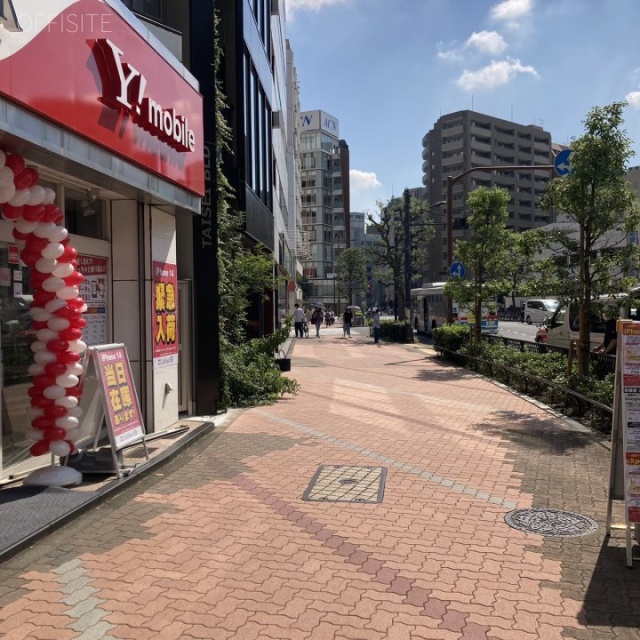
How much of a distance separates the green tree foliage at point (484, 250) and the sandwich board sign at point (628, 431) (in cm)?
1347

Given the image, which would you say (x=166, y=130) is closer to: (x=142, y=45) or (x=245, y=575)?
(x=142, y=45)

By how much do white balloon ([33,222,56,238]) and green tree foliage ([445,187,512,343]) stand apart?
46.9 feet

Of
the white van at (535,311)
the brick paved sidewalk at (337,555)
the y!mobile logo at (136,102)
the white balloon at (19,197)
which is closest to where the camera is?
the brick paved sidewalk at (337,555)

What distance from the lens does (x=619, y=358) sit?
4457 millimetres

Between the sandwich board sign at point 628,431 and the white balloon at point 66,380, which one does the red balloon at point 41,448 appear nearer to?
the white balloon at point 66,380

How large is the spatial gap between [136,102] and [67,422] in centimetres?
348

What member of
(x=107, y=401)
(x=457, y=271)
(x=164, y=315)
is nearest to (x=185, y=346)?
(x=164, y=315)

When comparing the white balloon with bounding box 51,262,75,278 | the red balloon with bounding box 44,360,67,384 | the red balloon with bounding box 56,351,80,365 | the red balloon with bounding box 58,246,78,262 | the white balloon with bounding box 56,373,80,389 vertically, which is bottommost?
the white balloon with bounding box 56,373,80,389

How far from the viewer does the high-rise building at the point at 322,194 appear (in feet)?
331

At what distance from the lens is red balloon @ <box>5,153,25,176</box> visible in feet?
16.1

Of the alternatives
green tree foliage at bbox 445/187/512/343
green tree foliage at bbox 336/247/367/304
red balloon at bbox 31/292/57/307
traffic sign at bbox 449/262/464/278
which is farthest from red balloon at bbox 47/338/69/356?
green tree foliage at bbox 336/247/367/304

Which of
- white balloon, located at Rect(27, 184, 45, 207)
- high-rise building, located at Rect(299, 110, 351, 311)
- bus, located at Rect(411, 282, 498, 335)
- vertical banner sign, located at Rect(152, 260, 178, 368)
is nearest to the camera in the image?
white balloon, located at Rect(27, 184, 45, 207)

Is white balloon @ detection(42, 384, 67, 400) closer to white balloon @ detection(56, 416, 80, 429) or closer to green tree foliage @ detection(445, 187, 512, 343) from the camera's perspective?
white balloon @ detection(56, 416, 80, 429)

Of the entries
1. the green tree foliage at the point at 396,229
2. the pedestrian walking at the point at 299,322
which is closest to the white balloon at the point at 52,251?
the pedestrian walking at the point at 299,322
